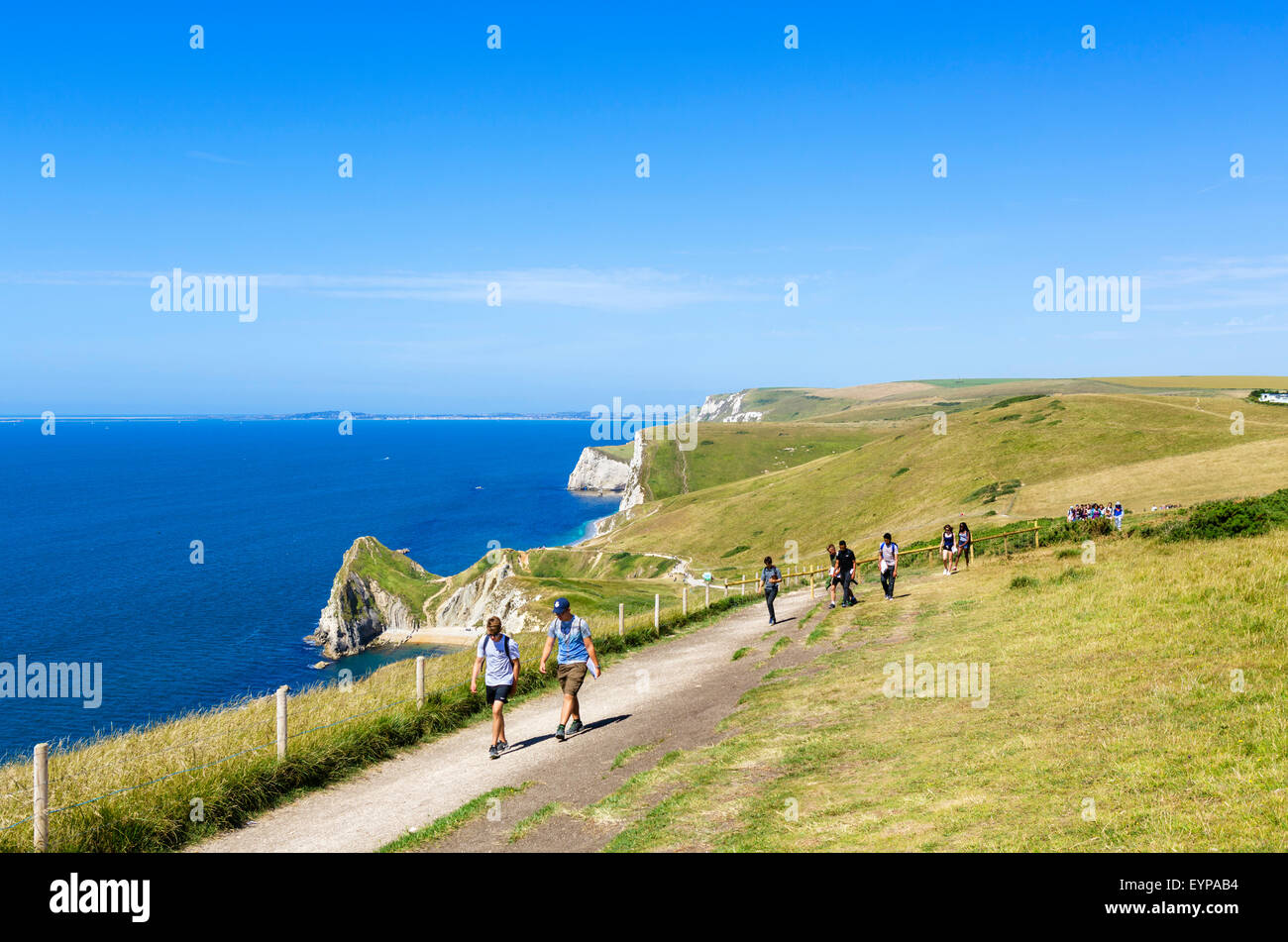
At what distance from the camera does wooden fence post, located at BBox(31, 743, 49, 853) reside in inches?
397

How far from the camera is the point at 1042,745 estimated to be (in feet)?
35.0

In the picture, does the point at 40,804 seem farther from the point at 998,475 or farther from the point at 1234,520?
the point at 998,475

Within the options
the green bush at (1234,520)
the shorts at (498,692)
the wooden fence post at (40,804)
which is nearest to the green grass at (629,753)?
the shorts at (498,692)

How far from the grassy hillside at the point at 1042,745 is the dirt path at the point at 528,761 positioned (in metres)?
1.31

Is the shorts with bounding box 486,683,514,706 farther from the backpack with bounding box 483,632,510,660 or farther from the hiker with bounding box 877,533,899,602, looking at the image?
the hiker with bounding box 877,533,899,602

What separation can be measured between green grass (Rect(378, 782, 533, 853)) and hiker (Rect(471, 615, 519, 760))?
7.21 ft

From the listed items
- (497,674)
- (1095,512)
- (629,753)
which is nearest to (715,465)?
(1095,512)

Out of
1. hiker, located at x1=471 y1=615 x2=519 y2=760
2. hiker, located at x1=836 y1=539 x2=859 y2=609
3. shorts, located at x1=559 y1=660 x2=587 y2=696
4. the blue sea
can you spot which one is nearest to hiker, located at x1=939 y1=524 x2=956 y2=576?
hiker, located at x1=836 y1=539 x2=859 y2=609

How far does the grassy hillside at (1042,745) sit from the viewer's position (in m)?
8.09

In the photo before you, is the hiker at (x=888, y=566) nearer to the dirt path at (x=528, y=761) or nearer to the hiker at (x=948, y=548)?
the hiker at (x=948, y=548)

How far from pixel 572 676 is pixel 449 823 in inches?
182
